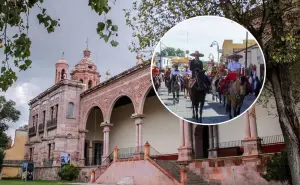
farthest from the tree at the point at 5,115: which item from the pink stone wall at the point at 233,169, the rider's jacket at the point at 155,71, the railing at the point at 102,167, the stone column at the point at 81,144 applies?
the rider's jacket at the point at 155,71

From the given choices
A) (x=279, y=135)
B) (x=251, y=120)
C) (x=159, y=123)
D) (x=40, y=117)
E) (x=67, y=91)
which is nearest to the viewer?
(x=251, y=120)

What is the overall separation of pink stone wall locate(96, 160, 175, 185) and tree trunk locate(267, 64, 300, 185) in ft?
26.4

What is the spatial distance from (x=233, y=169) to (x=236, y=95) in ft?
35.5

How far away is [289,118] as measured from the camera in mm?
7441

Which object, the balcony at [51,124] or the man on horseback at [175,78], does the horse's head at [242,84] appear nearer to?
the man on horseback at [175,78]

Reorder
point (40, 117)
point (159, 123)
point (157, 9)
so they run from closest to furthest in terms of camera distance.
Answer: point (157, 9), point (159, 123), point (40, 117)

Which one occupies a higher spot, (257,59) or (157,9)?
(157,9)

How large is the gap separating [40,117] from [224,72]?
30926mm

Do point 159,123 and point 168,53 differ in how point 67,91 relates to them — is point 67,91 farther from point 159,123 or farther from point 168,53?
point 168,53

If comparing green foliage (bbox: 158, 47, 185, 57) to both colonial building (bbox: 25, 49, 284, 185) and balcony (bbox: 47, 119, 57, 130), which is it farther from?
balcony (bbox: 47, 119, 57, 130)

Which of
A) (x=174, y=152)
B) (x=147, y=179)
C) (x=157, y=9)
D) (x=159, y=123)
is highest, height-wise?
(x=157, y=9)

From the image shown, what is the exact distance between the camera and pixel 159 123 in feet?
80.7

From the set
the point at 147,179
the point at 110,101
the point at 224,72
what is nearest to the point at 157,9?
the point at 224,72

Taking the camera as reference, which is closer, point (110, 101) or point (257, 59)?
point (257, 59)
